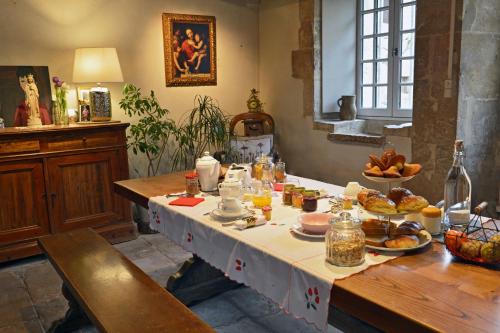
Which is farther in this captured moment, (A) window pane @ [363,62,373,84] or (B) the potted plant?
(A) window pane @ [363,62,373,84]

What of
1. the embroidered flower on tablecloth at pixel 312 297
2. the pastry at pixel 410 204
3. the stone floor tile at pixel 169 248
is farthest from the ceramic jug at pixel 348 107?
the embroidered flower on tablecloth at pixel 312 297

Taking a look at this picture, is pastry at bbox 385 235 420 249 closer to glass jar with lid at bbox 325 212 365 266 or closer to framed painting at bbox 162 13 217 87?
glass jar with lid at bbox 325 212 365 266

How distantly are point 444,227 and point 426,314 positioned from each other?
692 mm

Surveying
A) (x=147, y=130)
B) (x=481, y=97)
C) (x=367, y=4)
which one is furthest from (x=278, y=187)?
(x=367, y=4)

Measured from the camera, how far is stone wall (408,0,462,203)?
335cm

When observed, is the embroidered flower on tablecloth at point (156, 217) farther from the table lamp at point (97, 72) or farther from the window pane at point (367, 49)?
the window pane at point (367, 49)

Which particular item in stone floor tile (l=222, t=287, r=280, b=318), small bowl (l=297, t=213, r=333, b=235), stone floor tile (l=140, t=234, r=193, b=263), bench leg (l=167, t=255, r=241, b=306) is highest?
small bowl (l=297, t=213, r=333, b=235)

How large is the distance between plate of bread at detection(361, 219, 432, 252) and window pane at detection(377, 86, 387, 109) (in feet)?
9.55

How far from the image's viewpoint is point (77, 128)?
12.4ft

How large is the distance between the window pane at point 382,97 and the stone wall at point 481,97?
107 centimetres

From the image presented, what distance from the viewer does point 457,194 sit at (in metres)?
1.83

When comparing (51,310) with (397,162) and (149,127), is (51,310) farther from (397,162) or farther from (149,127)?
(397,162)

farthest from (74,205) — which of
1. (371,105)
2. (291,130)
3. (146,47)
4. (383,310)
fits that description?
(383,310)

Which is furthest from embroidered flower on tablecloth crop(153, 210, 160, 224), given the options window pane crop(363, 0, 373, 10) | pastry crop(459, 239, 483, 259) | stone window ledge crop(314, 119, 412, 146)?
window pane crop(363, 0, 373, 10)
